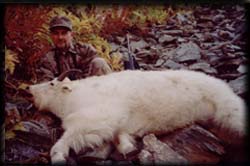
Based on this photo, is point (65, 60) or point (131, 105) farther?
point (65, 60)

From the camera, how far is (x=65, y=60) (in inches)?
151

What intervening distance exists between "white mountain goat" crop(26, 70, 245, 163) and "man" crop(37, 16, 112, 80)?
0.22 ft

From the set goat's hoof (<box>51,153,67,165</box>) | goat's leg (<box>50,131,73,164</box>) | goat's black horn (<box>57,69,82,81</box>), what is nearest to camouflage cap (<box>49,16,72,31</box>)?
goat's black horn (<box>57,69,82,81</box>)

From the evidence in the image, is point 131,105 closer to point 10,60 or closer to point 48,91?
point 48,91

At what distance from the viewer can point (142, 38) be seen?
387 cm

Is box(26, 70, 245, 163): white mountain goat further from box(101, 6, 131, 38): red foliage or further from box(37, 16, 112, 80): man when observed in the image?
box(101, 6, 131, 38): red foliage

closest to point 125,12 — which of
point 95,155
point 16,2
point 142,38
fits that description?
point 142,38

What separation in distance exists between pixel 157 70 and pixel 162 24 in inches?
13.8

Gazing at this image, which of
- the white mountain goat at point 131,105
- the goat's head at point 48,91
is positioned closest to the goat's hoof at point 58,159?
the white mountain goat at point 131,105

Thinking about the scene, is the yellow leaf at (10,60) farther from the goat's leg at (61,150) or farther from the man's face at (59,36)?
the goat's leg at (61,150)

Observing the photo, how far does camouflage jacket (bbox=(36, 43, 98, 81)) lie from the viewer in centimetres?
381

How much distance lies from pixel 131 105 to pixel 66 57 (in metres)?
0.60

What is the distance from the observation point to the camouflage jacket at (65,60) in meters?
3.81

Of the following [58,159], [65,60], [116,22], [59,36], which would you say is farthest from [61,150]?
[116,22]
